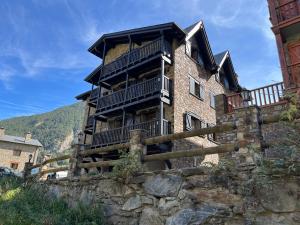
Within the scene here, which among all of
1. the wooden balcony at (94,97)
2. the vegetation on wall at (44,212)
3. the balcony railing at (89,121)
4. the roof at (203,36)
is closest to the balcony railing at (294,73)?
the vegetation on wall at (44,212)

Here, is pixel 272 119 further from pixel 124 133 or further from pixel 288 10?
pixel 124 133

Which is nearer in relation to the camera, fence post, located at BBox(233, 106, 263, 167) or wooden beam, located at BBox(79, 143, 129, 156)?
fence post, located at BBox(233, 106, 263, 167)

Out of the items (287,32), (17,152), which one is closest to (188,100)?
(287,32)

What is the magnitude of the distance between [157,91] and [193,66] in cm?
510

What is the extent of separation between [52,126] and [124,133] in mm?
105926

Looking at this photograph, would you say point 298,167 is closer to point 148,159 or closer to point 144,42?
point 148,159

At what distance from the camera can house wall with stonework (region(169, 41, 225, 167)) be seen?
1584cm

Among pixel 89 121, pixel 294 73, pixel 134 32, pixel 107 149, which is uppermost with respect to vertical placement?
pixel 134 32

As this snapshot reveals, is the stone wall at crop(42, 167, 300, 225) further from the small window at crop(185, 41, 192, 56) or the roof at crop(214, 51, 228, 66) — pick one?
the roof at crop(214, 51, 228, 66)

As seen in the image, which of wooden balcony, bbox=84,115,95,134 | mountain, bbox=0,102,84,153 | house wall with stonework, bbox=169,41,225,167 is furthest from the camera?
mountain, bbox=0,102,84,153

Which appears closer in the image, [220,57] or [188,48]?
[188,48]

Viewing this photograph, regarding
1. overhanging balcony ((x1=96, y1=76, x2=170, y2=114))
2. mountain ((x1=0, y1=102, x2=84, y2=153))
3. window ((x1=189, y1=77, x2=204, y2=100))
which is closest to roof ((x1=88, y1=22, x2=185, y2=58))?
window ((x1=189, y1=77, x2=204, y2=100))

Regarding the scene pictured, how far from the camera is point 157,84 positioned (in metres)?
15.9

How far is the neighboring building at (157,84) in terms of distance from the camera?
15977 mm
